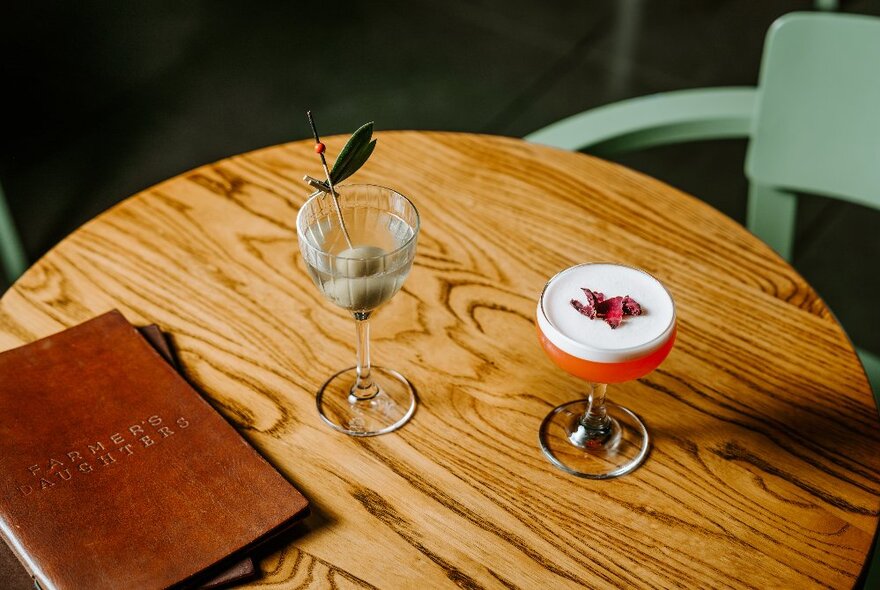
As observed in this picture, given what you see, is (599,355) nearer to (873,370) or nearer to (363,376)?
(363,376)

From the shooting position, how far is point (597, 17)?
9.86 ft

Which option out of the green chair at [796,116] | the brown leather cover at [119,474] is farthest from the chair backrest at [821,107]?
the brown leather cover at [119,474]

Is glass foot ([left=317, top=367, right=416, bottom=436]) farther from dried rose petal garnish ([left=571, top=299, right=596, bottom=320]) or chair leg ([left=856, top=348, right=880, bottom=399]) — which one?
chair leg ([left=856, top=348, right=880, bottom=399])

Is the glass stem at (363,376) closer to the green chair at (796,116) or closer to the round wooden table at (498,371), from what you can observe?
the round wooden table at (498,371)

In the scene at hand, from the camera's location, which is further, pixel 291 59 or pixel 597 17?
pixel 597 17

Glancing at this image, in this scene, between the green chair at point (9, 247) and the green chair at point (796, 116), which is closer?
the green chair at point (796, 116)

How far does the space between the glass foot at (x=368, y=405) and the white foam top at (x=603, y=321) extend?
181 millimetres

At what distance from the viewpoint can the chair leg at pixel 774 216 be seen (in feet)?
4.66

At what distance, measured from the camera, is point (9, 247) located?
77.2 inches

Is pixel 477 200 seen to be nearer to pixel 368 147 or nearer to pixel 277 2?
pixel 368 147

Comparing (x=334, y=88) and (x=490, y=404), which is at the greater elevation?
(x=490, y=404)

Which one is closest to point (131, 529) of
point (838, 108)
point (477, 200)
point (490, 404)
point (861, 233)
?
point (490, 404)

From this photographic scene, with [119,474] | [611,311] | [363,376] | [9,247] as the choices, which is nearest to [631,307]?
[611,311]

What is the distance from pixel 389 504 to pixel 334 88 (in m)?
2.06
